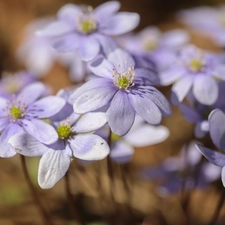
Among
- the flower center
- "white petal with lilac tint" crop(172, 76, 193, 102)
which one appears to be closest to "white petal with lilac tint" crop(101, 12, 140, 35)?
"white petal with lilac tint" crop(172, 76, 193, 102)

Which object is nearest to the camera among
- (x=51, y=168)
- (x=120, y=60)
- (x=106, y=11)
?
(x=51, y=168)

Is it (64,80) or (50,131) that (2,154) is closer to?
(50,131)

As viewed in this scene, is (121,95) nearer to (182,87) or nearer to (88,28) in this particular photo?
(182,87)

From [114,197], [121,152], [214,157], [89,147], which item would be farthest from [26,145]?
[114,197]

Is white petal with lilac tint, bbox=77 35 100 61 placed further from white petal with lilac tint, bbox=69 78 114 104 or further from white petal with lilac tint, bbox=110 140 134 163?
white petal with lilac tint, bbox=110 140 134 163

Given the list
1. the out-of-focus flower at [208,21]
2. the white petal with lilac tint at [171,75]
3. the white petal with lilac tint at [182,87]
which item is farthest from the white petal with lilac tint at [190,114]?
the out-of-focus flower at [208,21]

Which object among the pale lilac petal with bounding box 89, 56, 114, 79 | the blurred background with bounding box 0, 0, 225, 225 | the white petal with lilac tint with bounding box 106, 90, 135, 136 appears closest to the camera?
the white petal with lilac tint with bounding box 106, 90, 135, 136
